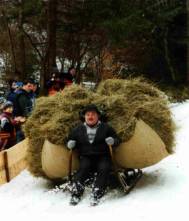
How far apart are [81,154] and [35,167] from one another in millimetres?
974

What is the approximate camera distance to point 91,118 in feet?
23.4

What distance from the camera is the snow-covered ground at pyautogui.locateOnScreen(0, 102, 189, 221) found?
6082mm

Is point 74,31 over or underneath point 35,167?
over

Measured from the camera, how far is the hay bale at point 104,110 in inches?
289

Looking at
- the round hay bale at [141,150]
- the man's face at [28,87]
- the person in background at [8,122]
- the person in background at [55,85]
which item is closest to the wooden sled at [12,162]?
the person in background at [8,122]

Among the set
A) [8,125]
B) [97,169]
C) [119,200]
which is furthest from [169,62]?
[119,200]

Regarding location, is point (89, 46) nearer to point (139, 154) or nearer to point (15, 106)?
point (15, 106)

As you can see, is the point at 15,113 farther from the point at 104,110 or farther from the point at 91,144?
the point at 91,144

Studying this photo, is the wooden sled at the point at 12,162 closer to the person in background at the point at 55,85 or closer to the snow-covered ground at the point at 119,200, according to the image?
the snow-covered ground at the point at 119,200

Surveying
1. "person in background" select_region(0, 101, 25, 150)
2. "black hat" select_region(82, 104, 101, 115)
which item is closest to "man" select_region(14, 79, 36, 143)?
"person in background" select_region(0, 101, 25, 150)

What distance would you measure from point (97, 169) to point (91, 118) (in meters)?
0.70

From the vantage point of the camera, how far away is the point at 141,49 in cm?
1719

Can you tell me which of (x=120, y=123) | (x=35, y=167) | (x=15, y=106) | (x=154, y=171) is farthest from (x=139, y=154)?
(x=15, y=106)

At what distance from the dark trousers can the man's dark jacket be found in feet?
0.27
